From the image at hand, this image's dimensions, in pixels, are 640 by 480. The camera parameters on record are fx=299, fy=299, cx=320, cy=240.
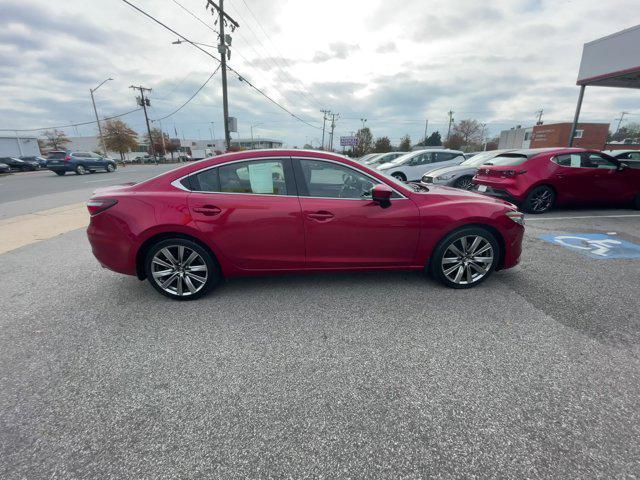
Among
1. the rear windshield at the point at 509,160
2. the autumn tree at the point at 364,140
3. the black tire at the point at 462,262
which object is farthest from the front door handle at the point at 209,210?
the autumn tree at the point at 364,140

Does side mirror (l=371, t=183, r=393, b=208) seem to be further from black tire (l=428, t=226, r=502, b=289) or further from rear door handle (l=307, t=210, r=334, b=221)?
black tire (l=428, t=226, r=502, b=289)

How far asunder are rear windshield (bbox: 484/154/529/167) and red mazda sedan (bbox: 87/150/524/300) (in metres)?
4.38

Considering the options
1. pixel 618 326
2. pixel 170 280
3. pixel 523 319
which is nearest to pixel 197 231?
pixel 170 280

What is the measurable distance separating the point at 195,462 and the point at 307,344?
3.61ft

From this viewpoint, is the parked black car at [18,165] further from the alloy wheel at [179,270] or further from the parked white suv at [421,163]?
the alloy wheel at [179,270]

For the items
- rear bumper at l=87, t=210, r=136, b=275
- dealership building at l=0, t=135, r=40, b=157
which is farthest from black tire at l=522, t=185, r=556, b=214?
dealership building at l=0, t=135, r=40, b=157

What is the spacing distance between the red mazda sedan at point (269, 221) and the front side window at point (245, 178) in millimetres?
10

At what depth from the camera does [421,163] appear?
1160 cm

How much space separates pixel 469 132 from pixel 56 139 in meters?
87.9

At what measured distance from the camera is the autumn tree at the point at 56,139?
63.7 m

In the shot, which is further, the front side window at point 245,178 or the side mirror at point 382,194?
the front side window at point 245,178

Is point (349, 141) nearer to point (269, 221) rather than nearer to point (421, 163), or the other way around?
point (421, 163)

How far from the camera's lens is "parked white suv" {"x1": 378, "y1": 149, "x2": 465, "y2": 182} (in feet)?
37.8

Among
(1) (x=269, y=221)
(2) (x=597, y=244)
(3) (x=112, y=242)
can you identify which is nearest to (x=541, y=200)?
(2) (x=597, y=244)
